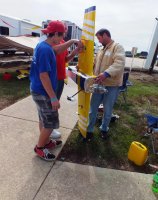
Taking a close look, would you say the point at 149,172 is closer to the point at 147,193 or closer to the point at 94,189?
the point at 147,193

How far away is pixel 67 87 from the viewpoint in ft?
25.0

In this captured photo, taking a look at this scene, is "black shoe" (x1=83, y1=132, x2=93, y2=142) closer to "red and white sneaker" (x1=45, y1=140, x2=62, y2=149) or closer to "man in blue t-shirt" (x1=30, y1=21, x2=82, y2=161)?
"red and white sneaker" (x1=45, y1=140, x2=62, y2=149)

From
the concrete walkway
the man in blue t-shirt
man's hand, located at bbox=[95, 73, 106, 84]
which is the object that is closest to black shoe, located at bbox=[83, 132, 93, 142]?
the concrete walkway

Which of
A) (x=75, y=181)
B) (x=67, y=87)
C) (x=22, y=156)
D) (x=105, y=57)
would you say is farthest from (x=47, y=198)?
(x=67, y=87)

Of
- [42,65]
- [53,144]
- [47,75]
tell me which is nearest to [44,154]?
[53,144]

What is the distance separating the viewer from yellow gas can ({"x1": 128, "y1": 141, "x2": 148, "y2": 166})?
304 cm

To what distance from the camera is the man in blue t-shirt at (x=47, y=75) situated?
238 centimetres

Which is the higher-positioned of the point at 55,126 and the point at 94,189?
the point at 55,126

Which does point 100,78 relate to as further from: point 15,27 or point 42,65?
point 15,27

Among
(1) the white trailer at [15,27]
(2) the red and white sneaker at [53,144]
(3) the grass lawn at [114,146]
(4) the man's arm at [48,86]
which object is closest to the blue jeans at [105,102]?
(3) the grass lawn at [114,146]

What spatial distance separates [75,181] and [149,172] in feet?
3.80

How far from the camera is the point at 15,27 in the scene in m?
18.0

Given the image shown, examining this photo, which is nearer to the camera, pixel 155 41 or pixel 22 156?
pixel 22 156

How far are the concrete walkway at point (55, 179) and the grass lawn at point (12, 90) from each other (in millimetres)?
2059
